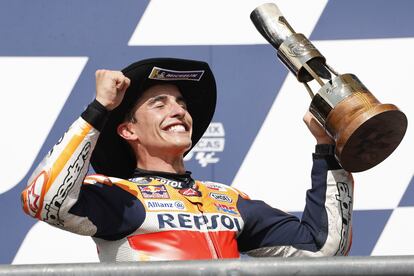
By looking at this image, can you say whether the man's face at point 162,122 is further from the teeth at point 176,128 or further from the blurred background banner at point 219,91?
the blurred background banner at point 219,91

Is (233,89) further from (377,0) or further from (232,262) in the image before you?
(232,262)

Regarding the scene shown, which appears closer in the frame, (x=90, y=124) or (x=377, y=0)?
(x=90, y=124)

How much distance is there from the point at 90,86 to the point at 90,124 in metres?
0.87

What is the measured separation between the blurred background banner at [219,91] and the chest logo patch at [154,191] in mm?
575

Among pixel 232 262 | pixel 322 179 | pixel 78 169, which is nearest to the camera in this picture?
pixel 232 262

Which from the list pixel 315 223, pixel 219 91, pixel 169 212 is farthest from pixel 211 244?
pixel 219 91

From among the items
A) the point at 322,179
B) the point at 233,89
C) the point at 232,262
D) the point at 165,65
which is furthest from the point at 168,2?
the point at 232,262

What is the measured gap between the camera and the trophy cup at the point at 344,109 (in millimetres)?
2332

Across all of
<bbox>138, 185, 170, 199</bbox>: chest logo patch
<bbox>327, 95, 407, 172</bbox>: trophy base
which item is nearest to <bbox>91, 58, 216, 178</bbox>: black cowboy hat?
<bbox>138, 185, 170, 199</bbox>: chest logo patch

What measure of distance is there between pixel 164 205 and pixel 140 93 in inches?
14.5

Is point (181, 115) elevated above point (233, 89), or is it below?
below

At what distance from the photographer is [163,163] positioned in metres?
2.65

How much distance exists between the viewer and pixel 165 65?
105 inches

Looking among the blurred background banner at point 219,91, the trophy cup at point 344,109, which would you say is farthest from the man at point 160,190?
the blurred background banner at point 219,91
